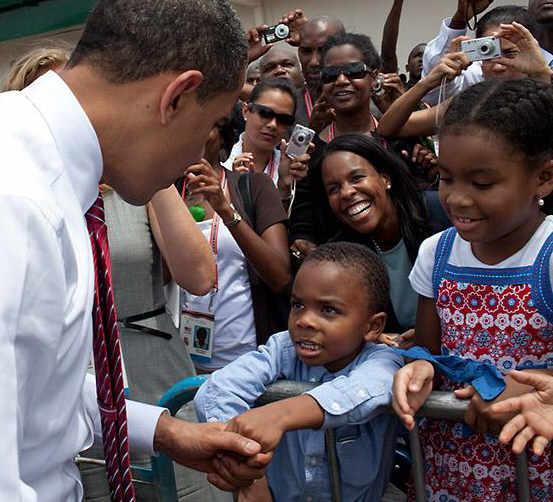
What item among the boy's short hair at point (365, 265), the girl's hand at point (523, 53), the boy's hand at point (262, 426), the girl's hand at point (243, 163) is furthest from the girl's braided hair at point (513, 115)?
the girl's hand at point (243, 163)

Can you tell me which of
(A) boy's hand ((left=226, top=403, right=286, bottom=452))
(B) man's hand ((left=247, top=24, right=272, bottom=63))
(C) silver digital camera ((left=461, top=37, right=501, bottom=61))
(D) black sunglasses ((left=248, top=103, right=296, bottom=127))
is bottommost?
(A) boy's hand ((left=226, top=403, right=286, bottom=452))

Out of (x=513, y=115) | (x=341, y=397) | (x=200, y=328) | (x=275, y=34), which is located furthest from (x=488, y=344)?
(x=275, y=34)

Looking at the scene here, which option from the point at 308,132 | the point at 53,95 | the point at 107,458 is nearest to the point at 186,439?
the point at 107,458

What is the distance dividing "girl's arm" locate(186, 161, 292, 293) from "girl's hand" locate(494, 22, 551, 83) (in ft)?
3.84

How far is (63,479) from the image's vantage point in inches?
53.6

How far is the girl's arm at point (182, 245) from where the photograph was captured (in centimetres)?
251

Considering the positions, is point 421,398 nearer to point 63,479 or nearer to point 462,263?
point 462,263

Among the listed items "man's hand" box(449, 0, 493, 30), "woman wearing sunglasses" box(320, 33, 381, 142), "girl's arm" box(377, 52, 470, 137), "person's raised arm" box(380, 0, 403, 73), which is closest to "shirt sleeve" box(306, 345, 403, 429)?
"girl's arm" box(377, 52, 470, 137)

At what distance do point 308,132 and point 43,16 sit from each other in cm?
958

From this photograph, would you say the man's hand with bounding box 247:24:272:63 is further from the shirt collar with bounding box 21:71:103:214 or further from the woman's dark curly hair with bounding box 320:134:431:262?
the shirt collar with bounding box 21:71:103:214

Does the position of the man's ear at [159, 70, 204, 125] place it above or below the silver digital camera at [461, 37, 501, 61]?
above

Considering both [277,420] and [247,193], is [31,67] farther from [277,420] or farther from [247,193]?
[277,420]

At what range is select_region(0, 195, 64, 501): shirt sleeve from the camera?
1064 millimetres

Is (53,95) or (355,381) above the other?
(53,95)
